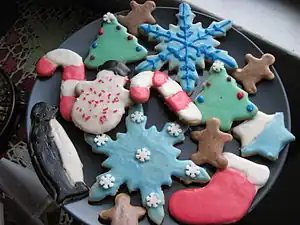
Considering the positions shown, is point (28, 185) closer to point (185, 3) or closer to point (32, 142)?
point (32, 142)

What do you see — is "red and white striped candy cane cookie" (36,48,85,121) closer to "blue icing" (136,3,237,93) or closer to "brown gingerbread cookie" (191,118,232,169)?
"blue icing" (136,3,237,93)

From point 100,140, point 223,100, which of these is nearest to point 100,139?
point 100,140

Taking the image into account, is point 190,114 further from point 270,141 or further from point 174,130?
point 270,141

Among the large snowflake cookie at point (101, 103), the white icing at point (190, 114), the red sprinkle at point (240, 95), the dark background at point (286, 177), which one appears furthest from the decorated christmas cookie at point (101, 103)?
the dark background at point (286, 177)

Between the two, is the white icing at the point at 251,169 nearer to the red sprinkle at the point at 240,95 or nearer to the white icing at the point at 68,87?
the red sprinkle at the point at 240,95

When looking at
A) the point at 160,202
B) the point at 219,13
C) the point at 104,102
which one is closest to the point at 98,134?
the point at 104,102

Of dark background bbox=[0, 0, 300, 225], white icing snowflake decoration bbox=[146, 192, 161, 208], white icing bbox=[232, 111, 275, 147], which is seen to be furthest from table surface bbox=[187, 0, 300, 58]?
white icing snowflake decoration bbox=[146, 192, 161, 208]
